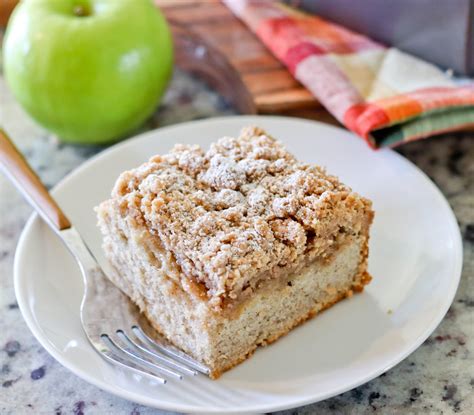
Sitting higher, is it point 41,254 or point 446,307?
point 41,254

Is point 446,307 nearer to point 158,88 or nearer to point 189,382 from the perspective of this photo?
point 189,382

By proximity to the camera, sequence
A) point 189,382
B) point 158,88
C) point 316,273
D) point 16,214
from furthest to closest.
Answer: point 158,88
point 16,214
point 316,273
point 189,382

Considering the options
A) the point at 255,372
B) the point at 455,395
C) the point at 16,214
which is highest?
the point at 16,214

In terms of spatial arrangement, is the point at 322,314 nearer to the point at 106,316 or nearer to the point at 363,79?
the point at 106,316

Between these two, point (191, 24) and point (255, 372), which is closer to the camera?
point (255, 372)

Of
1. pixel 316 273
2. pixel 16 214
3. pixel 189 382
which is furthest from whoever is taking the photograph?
pixel 16 214

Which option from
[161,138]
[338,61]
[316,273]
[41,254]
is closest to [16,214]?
[41,254]
